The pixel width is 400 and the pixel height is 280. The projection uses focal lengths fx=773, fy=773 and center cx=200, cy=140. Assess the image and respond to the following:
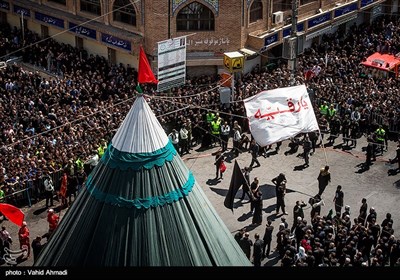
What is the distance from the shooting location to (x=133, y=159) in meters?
10.4

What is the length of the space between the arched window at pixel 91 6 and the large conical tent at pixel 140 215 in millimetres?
29406

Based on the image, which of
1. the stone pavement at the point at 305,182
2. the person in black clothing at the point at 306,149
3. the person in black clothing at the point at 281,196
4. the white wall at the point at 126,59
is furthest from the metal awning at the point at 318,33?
the person in black clothing at the point at 281,196

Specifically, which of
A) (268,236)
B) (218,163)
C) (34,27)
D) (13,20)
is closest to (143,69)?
(268,236)

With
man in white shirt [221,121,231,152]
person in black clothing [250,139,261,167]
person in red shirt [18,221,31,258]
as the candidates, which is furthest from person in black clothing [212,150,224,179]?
person in red shirt [18,221,31,258]

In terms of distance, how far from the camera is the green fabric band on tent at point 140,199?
1019cm

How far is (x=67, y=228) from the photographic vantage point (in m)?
10.5

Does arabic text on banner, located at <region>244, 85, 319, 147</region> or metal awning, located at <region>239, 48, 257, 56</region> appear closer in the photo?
arabic text on banner, located at <region>244, 85, 319, 147</region>

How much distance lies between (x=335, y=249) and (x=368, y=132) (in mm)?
11652

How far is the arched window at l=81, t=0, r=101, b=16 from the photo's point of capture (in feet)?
128

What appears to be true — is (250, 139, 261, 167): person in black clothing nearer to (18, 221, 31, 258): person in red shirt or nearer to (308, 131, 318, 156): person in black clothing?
(308, 131, 318, 156): person in black clothing

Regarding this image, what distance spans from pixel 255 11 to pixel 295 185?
1317 cm

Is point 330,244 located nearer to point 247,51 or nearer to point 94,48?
point 247,51

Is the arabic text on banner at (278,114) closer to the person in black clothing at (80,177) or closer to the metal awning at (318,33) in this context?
the person in black clothing at (80,177)

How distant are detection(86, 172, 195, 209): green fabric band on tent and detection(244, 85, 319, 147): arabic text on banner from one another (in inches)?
466
